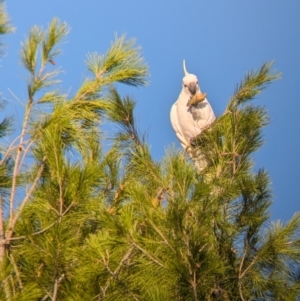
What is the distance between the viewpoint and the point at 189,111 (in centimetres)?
282

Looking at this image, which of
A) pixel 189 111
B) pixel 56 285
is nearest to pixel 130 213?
pixel 56 285

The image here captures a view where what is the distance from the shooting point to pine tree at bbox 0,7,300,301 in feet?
5.95

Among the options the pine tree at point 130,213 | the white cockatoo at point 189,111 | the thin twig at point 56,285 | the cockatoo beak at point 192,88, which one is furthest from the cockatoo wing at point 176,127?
the thin twig at point 56,285

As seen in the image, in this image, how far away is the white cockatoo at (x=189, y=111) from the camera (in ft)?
9.01

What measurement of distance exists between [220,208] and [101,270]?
1.15ft

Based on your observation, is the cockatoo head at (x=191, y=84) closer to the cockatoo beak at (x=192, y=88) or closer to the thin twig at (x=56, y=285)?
the cockatoo beak at (x=192, y=88)

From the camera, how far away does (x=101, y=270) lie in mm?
1819

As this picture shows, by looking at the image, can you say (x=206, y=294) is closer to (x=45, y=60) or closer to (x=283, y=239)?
(x=283, y=239)

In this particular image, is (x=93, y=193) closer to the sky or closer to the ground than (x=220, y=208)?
closer to the sky

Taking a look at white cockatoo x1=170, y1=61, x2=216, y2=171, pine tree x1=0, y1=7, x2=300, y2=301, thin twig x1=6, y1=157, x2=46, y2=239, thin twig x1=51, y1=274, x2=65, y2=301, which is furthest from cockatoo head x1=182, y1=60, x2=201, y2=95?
thin twig x1=51, y1=274, x2=65, y2=301

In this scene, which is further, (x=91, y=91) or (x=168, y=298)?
(x=91, y=91)

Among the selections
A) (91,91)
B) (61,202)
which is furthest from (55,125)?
(91,91)

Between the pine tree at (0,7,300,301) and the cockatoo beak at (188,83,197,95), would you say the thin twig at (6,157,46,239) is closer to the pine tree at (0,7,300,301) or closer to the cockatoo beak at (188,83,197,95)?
the pine tree at (0,7,300,301)

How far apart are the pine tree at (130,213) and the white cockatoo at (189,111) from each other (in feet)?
1.48
